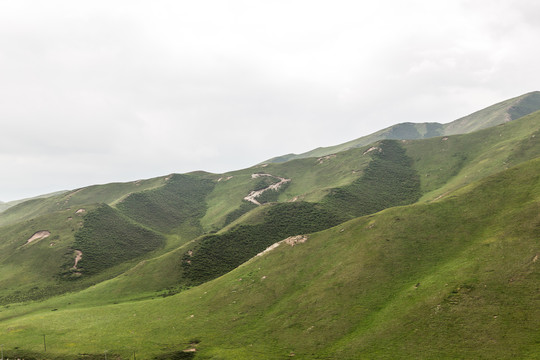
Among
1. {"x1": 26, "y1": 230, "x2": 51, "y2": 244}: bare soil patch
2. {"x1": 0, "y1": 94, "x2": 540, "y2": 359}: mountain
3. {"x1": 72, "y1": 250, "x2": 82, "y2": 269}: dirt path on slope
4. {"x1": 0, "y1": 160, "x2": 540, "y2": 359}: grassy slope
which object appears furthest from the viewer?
{"x1": 26, "y1": 230, "x2": 51, "y2": 244}: bare soil patch

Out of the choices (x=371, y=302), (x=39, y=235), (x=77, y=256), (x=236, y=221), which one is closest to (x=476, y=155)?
(x=236, y=221)

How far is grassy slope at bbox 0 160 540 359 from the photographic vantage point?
38094mm

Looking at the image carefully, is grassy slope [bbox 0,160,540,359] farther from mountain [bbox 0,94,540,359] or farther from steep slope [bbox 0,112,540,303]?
steep slope [bbox 0,112,540,303]

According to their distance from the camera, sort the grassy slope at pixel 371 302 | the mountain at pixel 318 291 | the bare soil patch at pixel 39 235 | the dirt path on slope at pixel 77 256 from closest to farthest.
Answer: the grassy slope at pixel 371 302 < the mountain at pixel 318 291 < the dirt path on slope at pixel 77 256 < the bare soil patch at pixel 39 235

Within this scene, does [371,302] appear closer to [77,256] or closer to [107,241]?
[77,256]

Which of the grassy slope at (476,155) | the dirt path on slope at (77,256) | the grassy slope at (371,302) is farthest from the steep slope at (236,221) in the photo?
the grassy slope at (371,302)

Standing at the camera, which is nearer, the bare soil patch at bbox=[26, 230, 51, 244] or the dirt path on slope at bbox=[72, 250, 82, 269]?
the dirt path on slope at bbox=[72, 250, 82, 269]

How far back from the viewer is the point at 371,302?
4894 centimetres

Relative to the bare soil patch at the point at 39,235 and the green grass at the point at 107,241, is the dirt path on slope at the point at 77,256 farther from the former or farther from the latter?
the bare soil patch at the point at 39,235

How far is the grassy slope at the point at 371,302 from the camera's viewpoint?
38094 millimetres

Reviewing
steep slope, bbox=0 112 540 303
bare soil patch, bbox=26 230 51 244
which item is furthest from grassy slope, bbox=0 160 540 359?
Result: bare soil patch, bbox=26 230 51 244

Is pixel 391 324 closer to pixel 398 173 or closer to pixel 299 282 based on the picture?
pixel 299 282

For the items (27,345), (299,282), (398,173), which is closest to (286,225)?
(299,282)

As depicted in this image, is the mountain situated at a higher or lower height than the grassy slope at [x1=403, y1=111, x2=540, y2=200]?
lower
